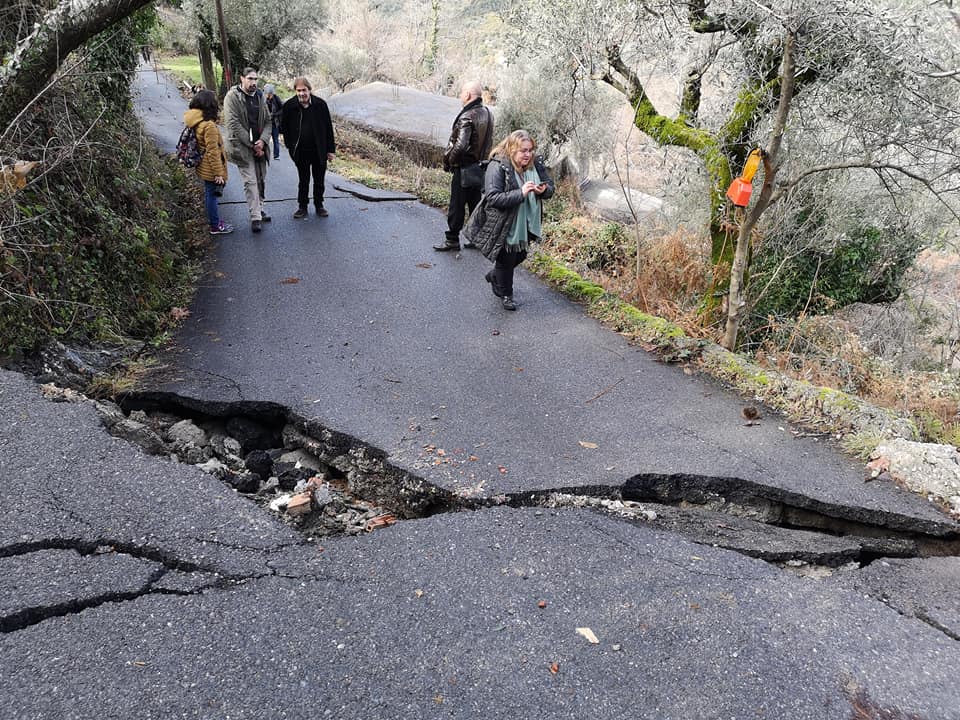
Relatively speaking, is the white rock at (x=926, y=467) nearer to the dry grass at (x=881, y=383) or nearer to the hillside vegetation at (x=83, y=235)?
the dry grass at (x=881, y=383)

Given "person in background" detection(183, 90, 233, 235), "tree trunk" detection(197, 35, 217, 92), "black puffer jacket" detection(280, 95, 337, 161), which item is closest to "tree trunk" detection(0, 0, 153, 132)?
"person in background" detection(183, 90, 233, 235)

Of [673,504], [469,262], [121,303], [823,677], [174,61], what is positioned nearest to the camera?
[823,677]

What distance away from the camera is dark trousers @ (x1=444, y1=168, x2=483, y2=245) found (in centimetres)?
859

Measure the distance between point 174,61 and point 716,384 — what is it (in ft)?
123

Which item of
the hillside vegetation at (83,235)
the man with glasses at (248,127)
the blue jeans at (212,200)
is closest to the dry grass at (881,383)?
the hillside vegetation at (83,235)

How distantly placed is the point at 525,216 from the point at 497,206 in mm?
307

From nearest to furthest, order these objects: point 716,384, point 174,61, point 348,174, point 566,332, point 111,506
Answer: point 111,506, point 716,384, point 566,332, point 348,174, point 174,61

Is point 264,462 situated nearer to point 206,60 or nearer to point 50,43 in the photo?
point 50,43

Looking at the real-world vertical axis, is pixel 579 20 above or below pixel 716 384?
above

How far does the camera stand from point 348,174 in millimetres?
13828

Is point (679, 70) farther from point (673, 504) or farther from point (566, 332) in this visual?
point (673, 504)

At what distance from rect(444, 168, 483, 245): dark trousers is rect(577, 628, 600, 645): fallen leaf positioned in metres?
6.10

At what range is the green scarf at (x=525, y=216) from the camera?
21.8 ft

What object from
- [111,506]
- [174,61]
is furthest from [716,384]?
[174,61]
